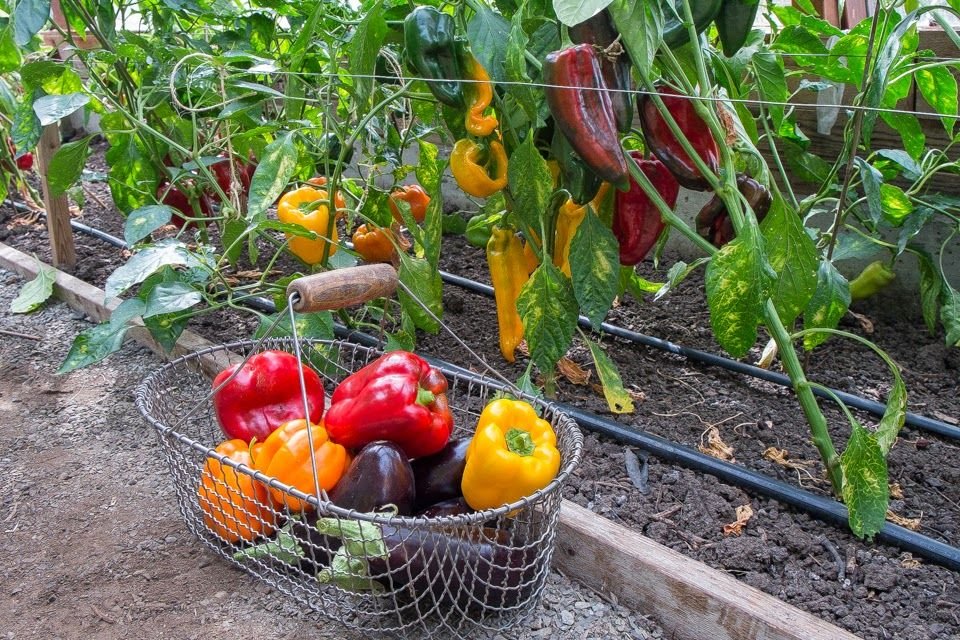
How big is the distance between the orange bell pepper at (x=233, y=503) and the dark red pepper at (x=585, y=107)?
0.64m

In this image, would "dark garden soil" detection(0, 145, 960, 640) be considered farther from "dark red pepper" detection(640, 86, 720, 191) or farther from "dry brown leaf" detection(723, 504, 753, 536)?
"dark red pepper" detection(640, 86, 720, 191)

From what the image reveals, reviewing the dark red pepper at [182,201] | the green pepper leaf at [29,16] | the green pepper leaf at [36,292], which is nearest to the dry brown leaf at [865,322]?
the dark red pepper at [182,201]

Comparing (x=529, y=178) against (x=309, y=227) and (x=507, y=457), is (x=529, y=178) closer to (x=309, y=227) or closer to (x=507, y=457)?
(x=507, y=457)

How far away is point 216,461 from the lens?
3.89 ft

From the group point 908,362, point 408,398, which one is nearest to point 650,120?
point 408,398

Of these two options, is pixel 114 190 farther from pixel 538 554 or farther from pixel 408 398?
pixel 538 554

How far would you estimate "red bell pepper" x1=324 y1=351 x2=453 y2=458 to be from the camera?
1176mm

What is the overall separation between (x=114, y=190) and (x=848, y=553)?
1775 mm

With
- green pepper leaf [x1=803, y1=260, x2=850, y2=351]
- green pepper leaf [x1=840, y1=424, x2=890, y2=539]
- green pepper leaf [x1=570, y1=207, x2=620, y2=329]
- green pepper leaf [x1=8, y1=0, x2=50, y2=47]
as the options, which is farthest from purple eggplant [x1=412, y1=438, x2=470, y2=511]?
green pepper leaf [x1=8, y1=0, x2=50, y2=47]

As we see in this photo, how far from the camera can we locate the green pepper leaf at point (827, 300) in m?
1.43

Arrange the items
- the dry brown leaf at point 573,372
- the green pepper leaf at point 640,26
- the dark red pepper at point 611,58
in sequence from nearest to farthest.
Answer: the green pepper leaf at point 640,26 < the dark red pepper at point 611,58 < the dry brown leaf at point 573,372

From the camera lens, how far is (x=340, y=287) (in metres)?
1.09

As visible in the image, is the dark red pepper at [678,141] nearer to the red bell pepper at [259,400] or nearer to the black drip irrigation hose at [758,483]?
the black drip irrigation hose at [758,483]

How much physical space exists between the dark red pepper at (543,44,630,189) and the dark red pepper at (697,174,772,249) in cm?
20
